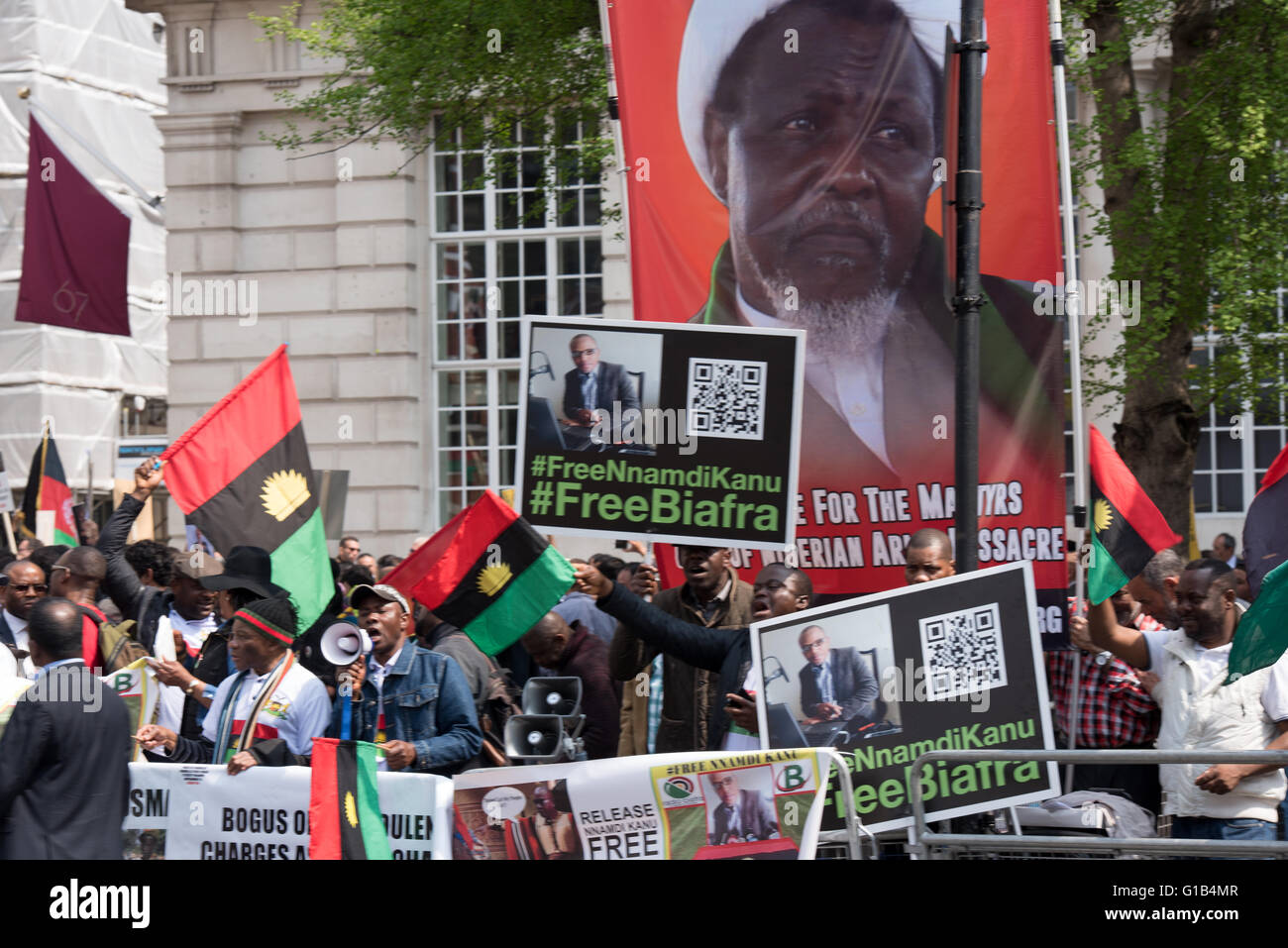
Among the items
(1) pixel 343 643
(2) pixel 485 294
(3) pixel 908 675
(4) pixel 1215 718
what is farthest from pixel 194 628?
(2) pixel 485 294

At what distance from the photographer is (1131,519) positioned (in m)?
8.23

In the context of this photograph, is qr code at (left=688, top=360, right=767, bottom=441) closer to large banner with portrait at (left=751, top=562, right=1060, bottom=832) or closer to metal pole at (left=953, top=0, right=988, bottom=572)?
metal pole at (left=953, top=0, right=988, bottom=572)

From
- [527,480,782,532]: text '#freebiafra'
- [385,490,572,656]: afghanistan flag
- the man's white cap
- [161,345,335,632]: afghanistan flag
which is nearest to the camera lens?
[527,480,782,532]: text '#freebiafra'

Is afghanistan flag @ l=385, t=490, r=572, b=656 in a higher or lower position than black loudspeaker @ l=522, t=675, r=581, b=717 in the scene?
higher

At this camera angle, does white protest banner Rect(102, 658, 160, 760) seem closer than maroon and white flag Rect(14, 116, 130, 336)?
Yes

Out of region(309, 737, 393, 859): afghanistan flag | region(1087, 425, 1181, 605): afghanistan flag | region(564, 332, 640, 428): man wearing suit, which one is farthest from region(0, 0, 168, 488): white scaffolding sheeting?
region(309, 737, 393, 859): afghanistan flag

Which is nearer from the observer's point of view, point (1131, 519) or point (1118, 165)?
point (1131, 519)

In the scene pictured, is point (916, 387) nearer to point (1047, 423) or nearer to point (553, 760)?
point (1047, 423)

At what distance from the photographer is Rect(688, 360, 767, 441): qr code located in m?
7.05

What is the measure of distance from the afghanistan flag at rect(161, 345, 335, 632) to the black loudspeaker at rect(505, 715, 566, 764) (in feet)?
5.86

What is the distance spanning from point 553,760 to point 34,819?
191 centimetres
